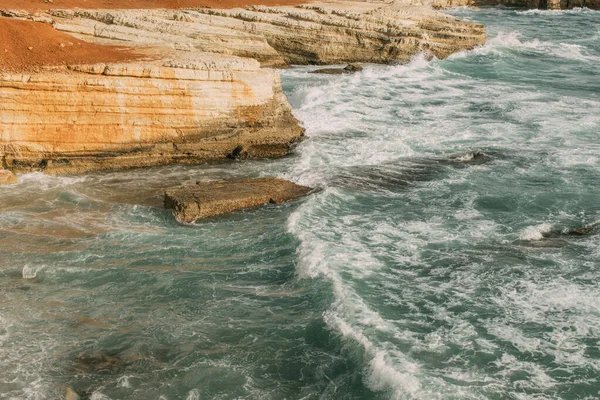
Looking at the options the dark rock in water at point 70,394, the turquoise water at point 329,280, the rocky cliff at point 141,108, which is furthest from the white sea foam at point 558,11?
the dark rock in water at point 70,394

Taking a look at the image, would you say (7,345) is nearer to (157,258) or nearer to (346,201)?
(157,258)

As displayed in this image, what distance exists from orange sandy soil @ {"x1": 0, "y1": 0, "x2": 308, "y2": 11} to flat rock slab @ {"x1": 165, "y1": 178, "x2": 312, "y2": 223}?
1474 centimetres

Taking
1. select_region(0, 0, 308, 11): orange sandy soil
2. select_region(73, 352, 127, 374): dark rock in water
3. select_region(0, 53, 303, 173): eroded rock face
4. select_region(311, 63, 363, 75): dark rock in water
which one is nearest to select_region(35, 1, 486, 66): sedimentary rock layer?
select_region(311, 63, 363, 75): dark rock in water

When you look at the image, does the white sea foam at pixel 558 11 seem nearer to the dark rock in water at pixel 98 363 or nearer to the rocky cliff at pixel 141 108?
the rocky cliff at pixel 141 108

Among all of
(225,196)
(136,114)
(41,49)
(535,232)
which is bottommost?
(535,232)

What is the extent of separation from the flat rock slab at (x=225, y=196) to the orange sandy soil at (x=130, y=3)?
1474 cm

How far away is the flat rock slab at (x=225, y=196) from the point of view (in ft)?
47.9

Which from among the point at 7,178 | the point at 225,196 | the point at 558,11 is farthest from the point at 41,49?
the point at 558,11

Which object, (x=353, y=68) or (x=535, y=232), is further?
(x=353, y=68)

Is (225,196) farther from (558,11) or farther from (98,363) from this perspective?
(558,11)

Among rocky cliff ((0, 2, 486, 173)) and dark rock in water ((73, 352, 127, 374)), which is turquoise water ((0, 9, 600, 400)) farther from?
rocky cliff ((0, 2, 486, 173))

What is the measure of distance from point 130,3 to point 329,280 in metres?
24.5

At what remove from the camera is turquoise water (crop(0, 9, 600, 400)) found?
9.59 meters

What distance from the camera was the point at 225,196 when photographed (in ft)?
49.4
